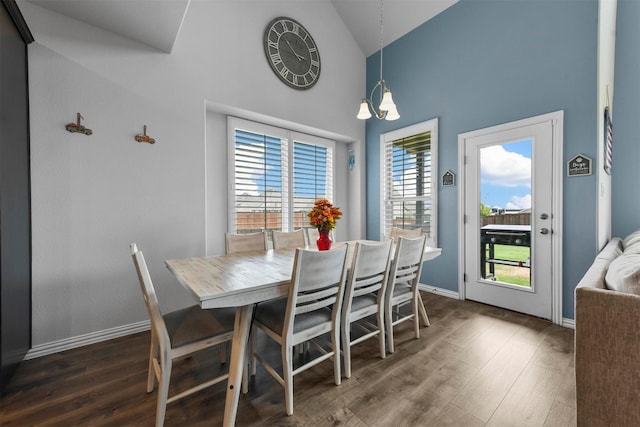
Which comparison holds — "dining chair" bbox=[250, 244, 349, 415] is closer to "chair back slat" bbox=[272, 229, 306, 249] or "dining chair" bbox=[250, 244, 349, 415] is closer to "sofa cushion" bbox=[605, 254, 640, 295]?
"chair back slat" bbox=[272, 229, 306, 249]

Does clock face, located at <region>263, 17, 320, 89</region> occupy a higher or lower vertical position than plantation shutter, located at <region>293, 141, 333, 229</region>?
higher

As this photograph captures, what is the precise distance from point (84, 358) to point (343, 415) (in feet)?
6.42

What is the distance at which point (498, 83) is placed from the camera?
2.93 metres

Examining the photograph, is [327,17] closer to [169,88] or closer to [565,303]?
[169,88]

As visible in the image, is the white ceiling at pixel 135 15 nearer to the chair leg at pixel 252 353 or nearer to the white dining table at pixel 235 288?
the white dining table at pixel 235 288

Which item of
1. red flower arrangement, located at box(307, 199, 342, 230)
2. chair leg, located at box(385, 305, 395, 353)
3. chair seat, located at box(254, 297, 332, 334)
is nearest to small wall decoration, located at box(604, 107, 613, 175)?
chair leg, located at box(385, 305, 395, 353)

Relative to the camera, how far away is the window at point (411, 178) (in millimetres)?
3494

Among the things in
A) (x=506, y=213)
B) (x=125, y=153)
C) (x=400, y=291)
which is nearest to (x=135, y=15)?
(x=125, y=153)

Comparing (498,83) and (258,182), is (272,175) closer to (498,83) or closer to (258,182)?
(258,182)

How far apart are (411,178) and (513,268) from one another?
1610 millimetres

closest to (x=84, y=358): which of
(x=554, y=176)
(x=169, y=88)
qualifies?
(x=169, y=88)

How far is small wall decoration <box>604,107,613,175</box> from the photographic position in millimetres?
2381

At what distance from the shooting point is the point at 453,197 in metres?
3.29

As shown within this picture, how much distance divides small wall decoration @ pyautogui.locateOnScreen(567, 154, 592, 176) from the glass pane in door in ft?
1.04
